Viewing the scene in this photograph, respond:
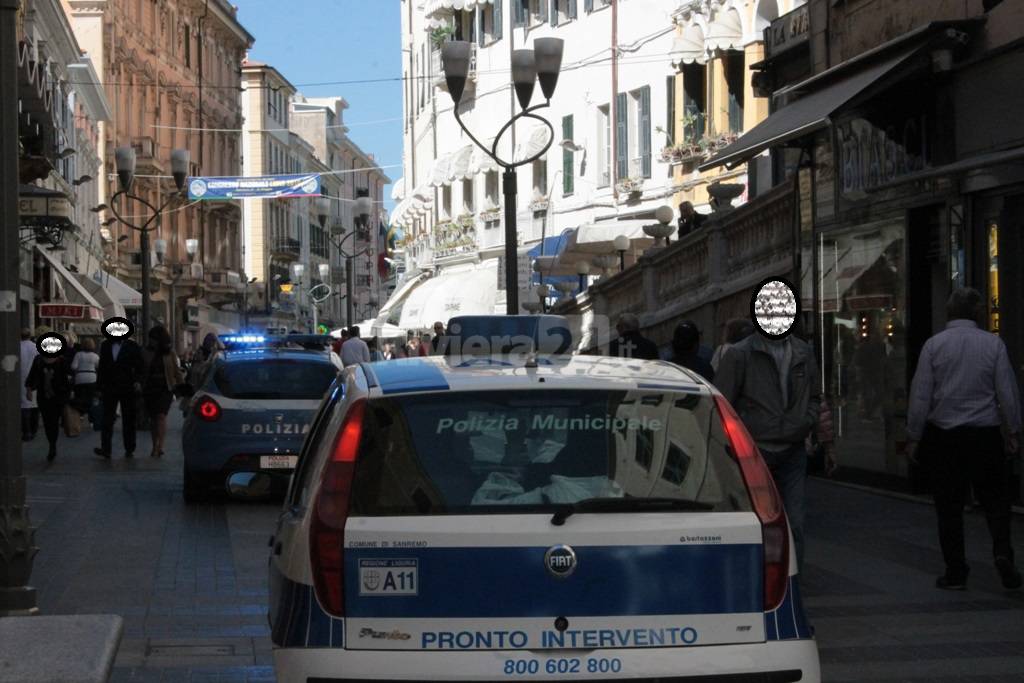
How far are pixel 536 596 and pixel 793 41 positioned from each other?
58.7ft

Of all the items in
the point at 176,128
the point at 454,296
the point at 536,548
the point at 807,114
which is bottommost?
the point at 536,548

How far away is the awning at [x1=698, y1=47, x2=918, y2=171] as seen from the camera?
1576 cm

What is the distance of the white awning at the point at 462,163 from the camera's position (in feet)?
171

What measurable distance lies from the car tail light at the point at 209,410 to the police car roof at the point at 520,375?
10.1 meters

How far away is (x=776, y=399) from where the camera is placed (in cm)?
950

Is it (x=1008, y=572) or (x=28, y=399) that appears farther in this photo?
(x=28, y=399)

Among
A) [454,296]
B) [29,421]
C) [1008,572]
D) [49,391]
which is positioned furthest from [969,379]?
[454,296]

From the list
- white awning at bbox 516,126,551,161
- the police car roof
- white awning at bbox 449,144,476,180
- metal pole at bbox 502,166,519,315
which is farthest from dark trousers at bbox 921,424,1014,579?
white awning at bbox 449,144,476,180

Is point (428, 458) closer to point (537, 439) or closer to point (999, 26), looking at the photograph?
point (537, 439)

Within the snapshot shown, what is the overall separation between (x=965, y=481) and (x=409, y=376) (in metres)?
5.38

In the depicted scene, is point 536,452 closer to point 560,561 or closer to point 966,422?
point 560,561

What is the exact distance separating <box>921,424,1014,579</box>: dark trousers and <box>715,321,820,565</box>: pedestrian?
1.08m

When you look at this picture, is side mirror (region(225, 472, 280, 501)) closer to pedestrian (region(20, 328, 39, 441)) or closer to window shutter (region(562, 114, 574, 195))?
pedestrian (region(20, 328, 39, 441))

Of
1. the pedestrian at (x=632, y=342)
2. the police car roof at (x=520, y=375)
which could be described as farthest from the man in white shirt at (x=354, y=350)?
the police car roof at (x=520, y=375)
